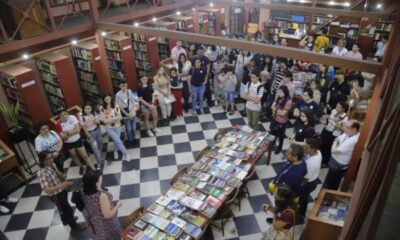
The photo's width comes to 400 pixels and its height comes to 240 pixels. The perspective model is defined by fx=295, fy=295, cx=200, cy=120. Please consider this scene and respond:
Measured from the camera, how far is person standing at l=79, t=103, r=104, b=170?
6.02m

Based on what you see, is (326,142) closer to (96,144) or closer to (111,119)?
(111,119)

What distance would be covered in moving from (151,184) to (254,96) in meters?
2.84

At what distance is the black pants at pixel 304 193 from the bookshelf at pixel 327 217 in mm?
310

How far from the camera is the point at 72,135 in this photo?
19.3ft

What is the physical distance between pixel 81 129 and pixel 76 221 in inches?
75.4

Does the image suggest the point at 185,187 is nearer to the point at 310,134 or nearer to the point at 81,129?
the point at 310,134

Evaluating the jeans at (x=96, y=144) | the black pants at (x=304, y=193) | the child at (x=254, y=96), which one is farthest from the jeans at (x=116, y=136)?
the black pants at (x=304, y=193)

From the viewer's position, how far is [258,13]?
13.5 m

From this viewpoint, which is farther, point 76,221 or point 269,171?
point 269,171

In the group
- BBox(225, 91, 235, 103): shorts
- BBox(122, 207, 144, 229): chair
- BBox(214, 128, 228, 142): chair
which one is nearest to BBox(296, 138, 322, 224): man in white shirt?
BBox(214, 128, 228, 142): chair

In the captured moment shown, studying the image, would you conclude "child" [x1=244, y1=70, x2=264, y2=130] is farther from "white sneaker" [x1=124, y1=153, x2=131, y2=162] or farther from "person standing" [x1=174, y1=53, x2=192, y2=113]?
"white sneaker" [x1=124, y1=153, x2=131, y2=162]

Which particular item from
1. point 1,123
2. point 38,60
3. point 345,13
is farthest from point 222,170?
point 38,60

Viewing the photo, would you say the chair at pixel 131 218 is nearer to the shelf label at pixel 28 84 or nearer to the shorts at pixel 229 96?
the shorts at pixel 229 96

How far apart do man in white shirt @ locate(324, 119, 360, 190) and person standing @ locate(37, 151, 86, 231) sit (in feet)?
13.9
